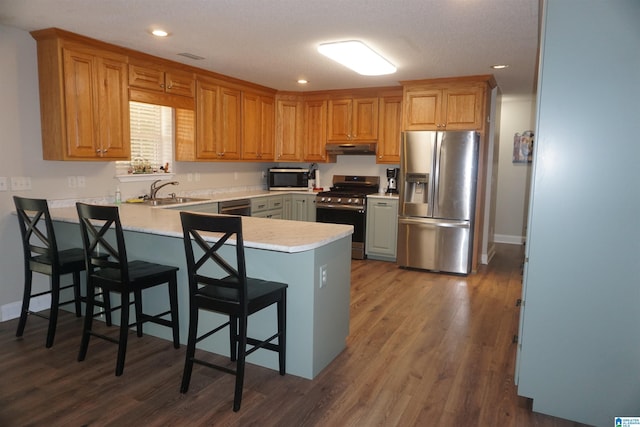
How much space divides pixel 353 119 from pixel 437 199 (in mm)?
1804

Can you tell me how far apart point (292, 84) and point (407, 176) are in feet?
6.63

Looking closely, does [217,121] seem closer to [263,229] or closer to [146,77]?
[146,77]

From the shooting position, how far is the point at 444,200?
5.19 m

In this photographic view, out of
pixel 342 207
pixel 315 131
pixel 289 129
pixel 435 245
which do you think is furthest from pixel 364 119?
pixel 435 245

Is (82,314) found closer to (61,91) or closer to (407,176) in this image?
(61,91)

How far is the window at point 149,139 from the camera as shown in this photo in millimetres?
4629

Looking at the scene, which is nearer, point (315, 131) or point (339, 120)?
point (339, 120)

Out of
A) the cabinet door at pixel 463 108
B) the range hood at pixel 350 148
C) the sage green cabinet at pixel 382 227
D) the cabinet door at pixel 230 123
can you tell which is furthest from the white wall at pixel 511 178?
the cabinet door at pixel 230 123

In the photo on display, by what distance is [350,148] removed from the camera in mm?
6207

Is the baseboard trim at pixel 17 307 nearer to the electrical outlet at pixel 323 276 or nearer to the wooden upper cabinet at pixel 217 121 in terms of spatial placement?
the wooden upper cabinet at pixel 217 121

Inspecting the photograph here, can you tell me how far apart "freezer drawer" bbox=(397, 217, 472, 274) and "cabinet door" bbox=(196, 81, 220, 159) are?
2.54 meters

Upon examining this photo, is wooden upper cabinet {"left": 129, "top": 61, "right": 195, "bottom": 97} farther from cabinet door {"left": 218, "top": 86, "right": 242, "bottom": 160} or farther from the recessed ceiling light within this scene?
the recessed ceiling light

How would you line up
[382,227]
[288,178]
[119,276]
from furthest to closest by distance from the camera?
[288,178]
[382,227]
[119,276]

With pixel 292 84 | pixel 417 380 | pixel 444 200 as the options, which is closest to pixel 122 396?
pixel 417 380
